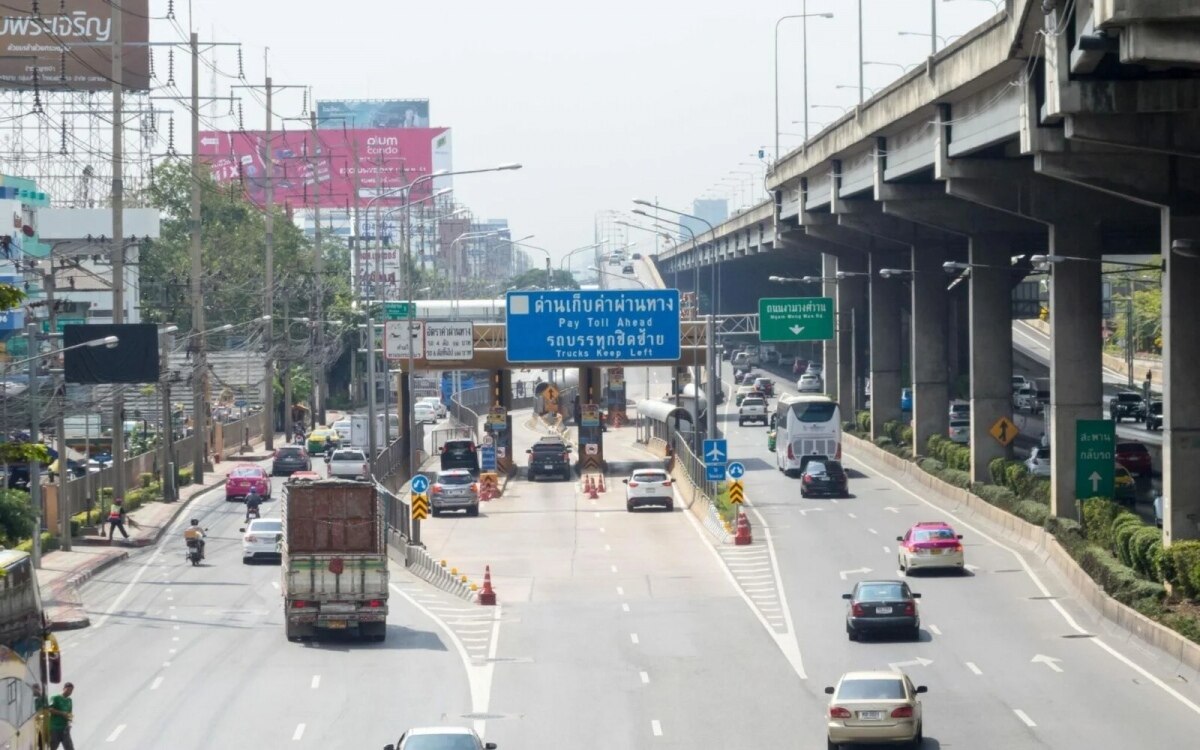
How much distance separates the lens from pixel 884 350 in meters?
84.6

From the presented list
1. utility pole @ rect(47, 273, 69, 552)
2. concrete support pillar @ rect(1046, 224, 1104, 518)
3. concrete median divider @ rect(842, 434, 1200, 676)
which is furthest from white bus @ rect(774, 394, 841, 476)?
utility pole @ rect(47, 273, 69, 552)

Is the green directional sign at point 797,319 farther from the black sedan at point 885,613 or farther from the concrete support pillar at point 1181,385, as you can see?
the black sedan at point 885,613

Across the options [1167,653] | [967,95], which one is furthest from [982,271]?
[1167,653]

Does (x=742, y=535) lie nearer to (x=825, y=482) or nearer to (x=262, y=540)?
(x=825, y=482)

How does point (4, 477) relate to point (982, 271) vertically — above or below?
below

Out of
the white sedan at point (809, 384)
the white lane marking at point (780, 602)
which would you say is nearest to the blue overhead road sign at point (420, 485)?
the white lane marking at point (780, 602)

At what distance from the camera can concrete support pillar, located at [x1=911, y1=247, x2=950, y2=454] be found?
75.1 metres

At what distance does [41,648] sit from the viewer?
965 inches

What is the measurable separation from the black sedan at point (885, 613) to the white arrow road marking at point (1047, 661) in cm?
284

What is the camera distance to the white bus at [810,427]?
73.1 m

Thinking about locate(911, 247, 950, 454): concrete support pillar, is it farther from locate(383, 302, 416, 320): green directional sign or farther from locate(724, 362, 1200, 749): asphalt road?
locate(383, 302, 416, 320): green directional sign

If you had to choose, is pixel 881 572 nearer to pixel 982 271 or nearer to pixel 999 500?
pixel 999 500

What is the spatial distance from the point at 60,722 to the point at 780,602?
73.1ft

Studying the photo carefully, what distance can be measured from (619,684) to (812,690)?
3363 millimetres
